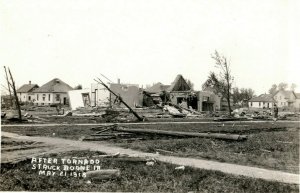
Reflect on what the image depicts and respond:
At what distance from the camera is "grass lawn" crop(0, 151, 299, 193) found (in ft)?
23.8

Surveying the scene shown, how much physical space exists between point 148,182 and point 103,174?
1.01m

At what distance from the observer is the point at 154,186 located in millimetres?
7332

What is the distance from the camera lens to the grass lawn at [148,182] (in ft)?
23.8

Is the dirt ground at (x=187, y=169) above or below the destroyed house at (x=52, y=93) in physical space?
below

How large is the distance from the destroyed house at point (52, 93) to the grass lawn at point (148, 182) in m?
44.2

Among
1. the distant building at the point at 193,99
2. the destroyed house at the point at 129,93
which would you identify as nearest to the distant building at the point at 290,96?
the distant building at the point at 193,99

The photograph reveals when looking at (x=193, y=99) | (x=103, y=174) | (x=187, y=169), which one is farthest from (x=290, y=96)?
(x=193, y=99)

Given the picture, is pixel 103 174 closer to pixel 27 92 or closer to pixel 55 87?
pixel 55 87

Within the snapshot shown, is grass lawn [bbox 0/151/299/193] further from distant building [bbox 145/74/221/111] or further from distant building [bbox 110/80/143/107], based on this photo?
distant building [bbox 145/74/221/111]

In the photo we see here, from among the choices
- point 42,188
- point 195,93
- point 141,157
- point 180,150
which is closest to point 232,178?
point 141,157

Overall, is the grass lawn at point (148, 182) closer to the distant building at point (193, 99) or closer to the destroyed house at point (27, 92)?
the distant building at point (193, 99)

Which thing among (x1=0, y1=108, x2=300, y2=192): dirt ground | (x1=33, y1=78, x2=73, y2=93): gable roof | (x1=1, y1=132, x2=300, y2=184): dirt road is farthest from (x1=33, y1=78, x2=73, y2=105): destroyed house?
(x1=0, y1=108, x2=300, y2=192): dirt ground

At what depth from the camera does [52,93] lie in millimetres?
52719

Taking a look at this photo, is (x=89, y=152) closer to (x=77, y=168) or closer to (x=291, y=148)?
(x=77, y=168)
